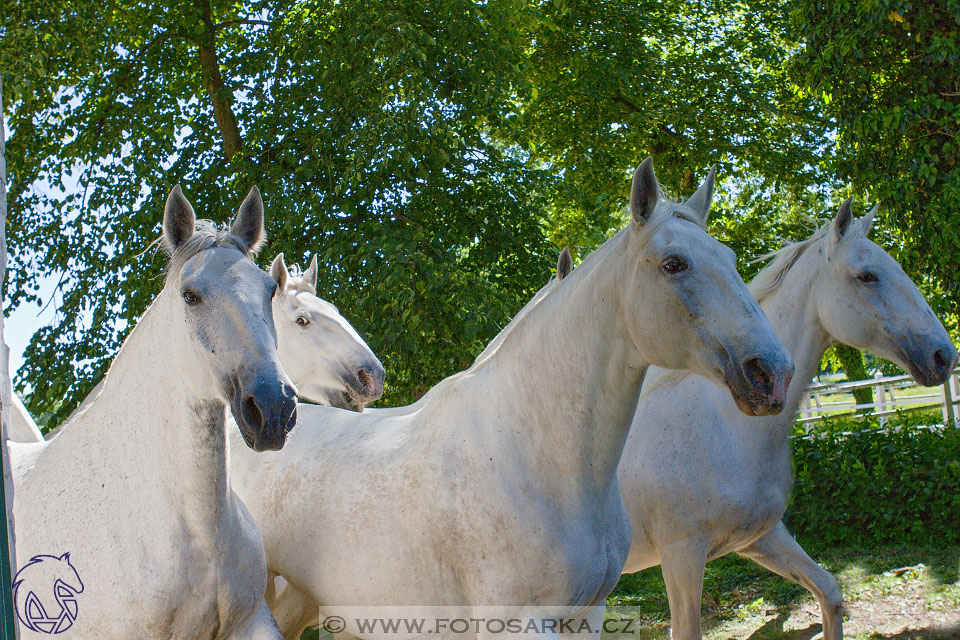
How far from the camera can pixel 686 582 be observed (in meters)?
4.28

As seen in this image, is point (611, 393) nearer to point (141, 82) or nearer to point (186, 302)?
point (186, 302)

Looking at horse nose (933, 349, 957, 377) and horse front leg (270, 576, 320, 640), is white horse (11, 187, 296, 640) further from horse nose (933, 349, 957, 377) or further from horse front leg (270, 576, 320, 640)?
horse nose (933, 349, 957, 377)

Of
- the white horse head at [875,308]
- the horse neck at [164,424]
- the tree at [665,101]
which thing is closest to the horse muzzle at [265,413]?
the horse neck at [164,424]

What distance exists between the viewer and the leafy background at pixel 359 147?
8141mm

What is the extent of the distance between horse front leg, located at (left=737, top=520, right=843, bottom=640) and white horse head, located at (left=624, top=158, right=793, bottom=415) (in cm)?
244

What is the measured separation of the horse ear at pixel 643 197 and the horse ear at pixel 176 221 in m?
1.48

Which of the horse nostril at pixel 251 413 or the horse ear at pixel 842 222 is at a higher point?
the horse ear at pixel 842 222

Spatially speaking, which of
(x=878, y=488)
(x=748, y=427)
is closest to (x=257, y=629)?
(x=748, y=427)

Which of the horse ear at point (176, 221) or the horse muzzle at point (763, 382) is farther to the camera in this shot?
the horse ear at point (176, 221)

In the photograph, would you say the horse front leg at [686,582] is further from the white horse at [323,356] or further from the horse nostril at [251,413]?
the horse nostril at [251,413]

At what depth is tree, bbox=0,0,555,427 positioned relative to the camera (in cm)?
815

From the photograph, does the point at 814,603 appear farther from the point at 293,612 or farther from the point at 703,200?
the point at 703,200

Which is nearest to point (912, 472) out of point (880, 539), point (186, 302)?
point (880, 539)

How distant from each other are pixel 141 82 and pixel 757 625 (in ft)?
28.1
